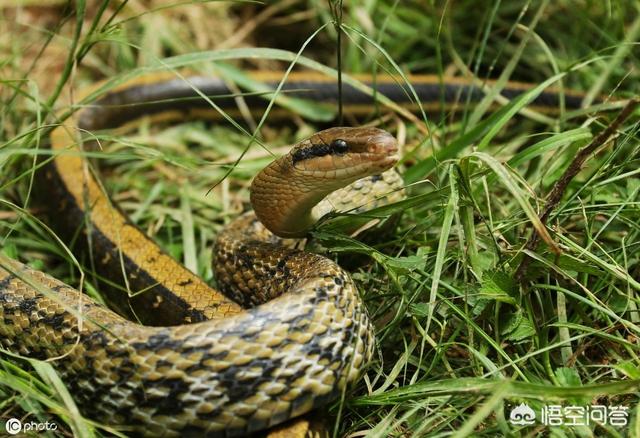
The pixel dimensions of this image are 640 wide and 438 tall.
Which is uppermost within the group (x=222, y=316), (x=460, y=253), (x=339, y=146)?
(x=339, y=146)

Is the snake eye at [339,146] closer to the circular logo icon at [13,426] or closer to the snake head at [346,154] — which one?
the snake head at [346,154]

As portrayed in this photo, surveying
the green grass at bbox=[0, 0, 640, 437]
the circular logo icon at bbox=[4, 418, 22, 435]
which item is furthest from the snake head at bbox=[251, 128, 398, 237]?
the circular logo icon at bbox=[4, 418, 22, 435]

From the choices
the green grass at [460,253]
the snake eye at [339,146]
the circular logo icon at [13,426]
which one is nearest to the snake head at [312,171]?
the snake eye at [339,146]

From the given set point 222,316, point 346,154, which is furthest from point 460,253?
point 222,316

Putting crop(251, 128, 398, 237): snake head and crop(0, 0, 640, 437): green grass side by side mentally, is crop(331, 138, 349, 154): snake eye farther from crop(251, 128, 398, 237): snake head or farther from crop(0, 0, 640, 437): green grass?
crop(0, 0, 640, 437): green grass

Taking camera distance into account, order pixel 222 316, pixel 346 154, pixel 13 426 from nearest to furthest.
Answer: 1. pixel 13 426
2. pixel 346 154
3. pixel 222 316

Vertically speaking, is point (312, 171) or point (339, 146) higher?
point (339, 146)

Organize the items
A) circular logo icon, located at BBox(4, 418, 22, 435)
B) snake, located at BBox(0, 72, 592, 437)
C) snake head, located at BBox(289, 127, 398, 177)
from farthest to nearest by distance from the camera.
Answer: snake head, located at BBox(289, 127, 398, 177) → circular logo icon, located at BBox(4, 418, 22, 435) → snake, located at BBox(0, 72, 592, 437)

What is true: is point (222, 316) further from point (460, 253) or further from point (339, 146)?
point (460, 253)
